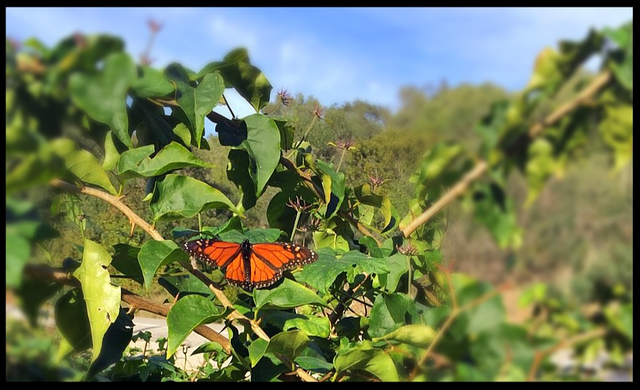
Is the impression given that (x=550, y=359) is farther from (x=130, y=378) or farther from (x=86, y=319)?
(x=130, y=378)

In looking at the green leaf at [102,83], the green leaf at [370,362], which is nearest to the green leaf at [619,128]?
the green leaf at [102,83]

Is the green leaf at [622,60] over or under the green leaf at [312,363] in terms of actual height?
over

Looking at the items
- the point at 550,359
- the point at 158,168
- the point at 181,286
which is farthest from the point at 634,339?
the point at 181,286

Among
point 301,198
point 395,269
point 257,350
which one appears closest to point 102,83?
point 257,350

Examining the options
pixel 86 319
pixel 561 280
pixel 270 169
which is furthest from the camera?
pixel 270 169

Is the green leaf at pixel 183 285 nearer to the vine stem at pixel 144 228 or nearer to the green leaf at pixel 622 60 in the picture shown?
the vine stem at pixel 144 228

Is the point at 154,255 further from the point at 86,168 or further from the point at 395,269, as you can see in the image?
the point at 395,269
